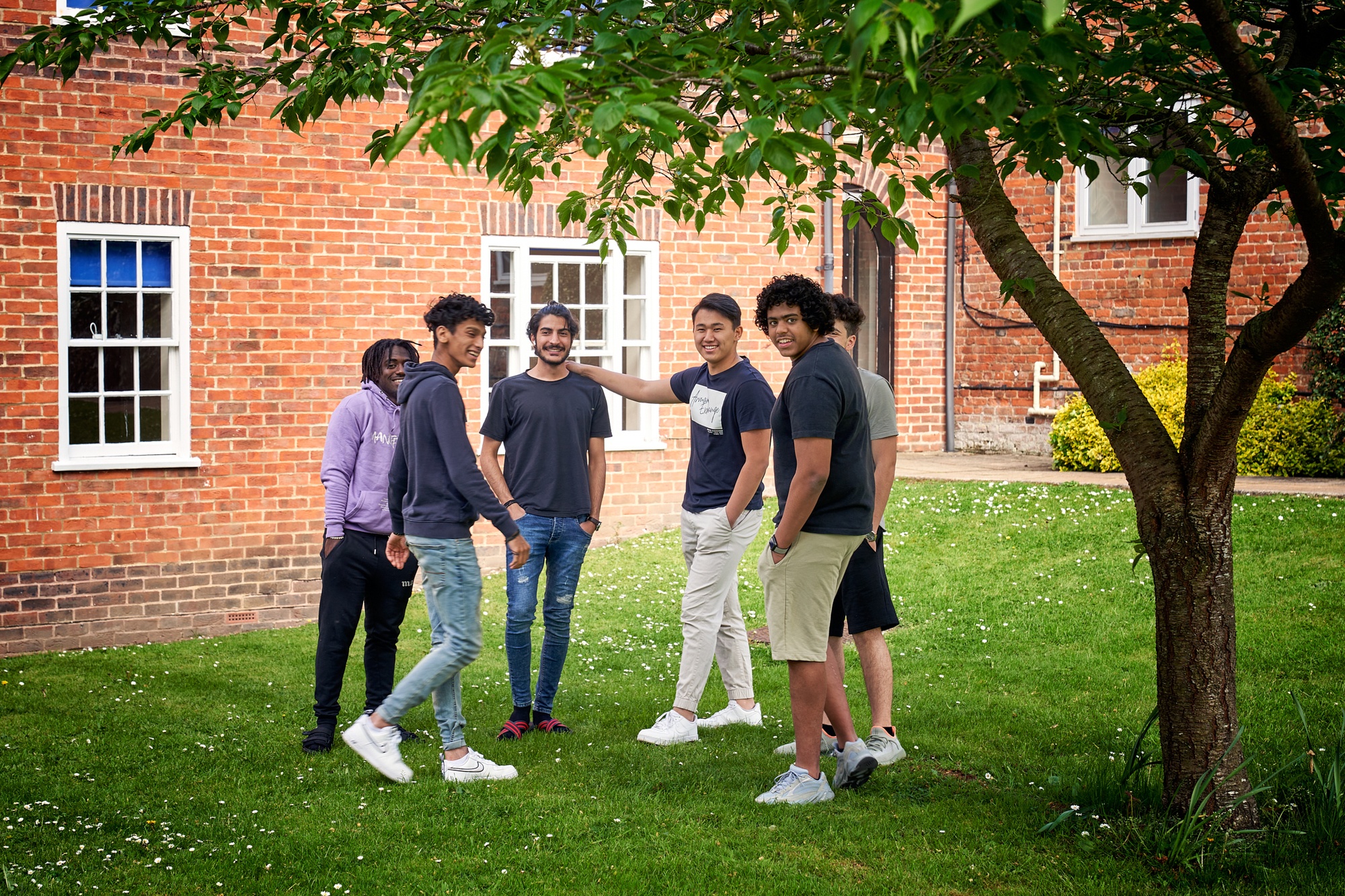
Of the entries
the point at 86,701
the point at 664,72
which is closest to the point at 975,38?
the point at 664,72

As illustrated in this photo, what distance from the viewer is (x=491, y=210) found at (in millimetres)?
11320

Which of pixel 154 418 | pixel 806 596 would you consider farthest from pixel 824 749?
pixel 154 418

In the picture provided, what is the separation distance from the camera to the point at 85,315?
32.3 ft

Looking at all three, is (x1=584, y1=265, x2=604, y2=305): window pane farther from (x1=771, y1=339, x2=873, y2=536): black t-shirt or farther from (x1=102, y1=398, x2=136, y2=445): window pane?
(x1=771, y1=339, x2=873, y2=536): black t-shirt

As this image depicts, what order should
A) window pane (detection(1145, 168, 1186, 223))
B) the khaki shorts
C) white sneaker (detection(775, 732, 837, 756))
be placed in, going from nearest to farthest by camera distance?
the khaki shorts < white sneaker (detection(775, 732, 837, 756)) < window pane (detection(1145, 168, 1186, 223))

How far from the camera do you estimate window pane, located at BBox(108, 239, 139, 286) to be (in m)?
9.89

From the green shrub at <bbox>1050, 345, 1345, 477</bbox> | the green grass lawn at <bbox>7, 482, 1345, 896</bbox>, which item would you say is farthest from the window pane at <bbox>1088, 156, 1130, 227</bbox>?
the green grass lawn at <bbox>7, 482, 1345, 896</bbox>

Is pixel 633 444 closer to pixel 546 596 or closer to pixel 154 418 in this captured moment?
pixel 154 418

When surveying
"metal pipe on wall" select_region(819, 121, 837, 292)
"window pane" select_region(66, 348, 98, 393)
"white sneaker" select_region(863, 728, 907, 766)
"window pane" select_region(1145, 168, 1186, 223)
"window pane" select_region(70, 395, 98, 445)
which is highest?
"window pane" select_region(1145, 168, 1186, 223)

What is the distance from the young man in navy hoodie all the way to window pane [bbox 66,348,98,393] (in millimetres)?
5535

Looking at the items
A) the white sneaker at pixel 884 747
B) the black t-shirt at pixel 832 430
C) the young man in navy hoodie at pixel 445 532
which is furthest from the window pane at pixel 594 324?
the black t-shirt at pixel 832 430

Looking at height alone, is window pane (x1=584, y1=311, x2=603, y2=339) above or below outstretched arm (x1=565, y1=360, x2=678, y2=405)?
above

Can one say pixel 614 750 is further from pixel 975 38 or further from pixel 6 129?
pixel 6 129

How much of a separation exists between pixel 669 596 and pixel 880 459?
186 inches
